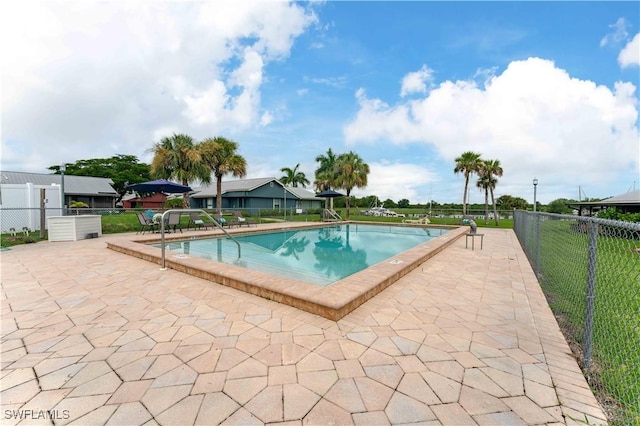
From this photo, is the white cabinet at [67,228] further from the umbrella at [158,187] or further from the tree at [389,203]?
the tree at [389,203]

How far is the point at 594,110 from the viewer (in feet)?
33.3

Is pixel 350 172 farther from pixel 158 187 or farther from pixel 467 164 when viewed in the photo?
pixel 158 187

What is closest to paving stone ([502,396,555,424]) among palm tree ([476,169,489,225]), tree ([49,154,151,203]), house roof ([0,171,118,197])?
palm tree ([476,169,489,225])

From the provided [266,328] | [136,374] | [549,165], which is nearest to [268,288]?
[266,328]

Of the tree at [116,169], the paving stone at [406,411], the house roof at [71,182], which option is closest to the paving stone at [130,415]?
the paving stone at [406,411]

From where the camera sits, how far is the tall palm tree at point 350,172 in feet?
68.1

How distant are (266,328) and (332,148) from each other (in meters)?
24.5

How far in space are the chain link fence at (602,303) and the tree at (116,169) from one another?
138 feet

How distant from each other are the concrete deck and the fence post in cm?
18

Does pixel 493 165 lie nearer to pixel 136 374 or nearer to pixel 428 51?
pixel 428 51

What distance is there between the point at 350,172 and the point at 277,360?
19.3m

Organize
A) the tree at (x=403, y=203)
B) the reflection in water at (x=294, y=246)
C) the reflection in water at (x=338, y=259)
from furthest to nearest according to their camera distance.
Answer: the tree at (x=403, y=203) < the reflection in water at (x=294, y=246) < the reflection in water at (x=338, y=259)

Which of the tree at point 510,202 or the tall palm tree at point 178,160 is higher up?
the tall palm tree at point 178,160

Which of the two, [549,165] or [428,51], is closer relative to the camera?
[428,51]
